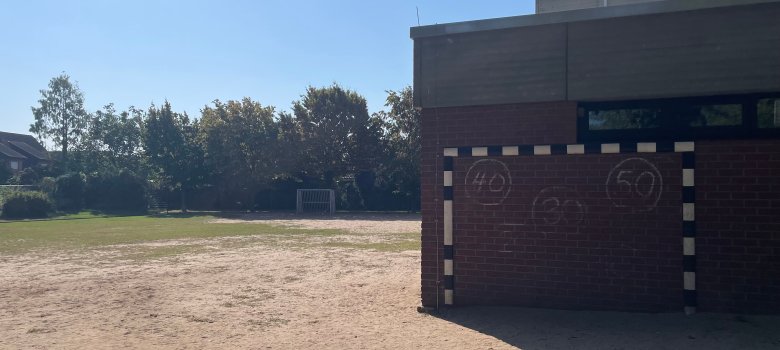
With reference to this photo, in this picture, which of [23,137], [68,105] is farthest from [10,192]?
[23,137]

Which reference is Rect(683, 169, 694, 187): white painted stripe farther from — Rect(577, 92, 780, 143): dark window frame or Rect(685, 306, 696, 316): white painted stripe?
Rect(685, 306, 696, 316): white painted stripe

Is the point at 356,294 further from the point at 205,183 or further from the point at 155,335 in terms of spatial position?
the point at 205,183

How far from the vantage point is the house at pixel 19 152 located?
64.4 meters

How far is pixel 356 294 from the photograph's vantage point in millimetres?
9422

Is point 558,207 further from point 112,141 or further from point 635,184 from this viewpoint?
point 112,141

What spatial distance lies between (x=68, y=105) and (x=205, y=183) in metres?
27.3

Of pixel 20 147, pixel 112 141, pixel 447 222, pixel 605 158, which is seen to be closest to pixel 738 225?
pixel 605 158

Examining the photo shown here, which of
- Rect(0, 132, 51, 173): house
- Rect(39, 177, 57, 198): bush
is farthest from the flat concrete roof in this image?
Rect(0, 132, 51, 173): house

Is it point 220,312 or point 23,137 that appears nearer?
point 220,312

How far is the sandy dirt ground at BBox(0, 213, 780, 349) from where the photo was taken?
253 inches

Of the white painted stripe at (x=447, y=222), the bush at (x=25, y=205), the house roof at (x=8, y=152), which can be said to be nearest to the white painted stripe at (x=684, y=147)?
the white painted stripe at (x=447, y=222)

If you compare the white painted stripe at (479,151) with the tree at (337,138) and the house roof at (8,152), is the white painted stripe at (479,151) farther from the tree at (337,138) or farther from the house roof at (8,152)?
the house roof at (8,152)

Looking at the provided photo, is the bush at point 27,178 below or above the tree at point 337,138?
below

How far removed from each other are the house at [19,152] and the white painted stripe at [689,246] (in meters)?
68.3
